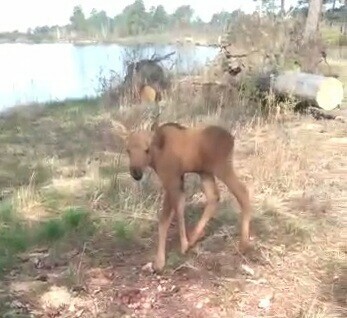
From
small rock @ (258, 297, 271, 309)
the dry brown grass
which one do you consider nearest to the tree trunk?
the dry brown grass

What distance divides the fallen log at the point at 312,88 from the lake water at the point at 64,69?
2302mm

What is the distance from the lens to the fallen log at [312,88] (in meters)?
→ 8.98

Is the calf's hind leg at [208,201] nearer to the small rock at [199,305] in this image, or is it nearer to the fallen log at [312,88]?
the small rock at [199,305]

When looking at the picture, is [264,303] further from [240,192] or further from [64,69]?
[64,69]

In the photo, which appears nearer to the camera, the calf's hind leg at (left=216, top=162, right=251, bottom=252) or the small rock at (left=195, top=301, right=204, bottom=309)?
the small rock at (left=195, top=301, right=204, bottom=309)

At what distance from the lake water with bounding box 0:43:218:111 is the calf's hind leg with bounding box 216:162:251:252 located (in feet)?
25.8

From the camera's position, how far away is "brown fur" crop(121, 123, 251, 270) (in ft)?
12.2

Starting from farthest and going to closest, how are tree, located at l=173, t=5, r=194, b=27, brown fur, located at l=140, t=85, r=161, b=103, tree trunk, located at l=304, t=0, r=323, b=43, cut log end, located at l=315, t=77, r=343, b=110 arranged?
tree, located at l=173, t=5, r=194, b=27 → tree trunk, located at l=304, t=0, r=323, b=43 → brown fur, located at l=140, t=85, r=161, b=103 → cut log end, located at l=315, t=77, r=343, b=110

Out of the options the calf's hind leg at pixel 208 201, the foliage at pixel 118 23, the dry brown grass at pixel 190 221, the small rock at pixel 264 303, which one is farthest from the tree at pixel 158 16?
the small rock at pixel 264 303

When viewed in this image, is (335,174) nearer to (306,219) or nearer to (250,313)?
(306,219)

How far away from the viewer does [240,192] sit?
3969mm

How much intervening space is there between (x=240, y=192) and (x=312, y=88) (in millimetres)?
5488

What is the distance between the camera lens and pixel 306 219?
477 centimetres

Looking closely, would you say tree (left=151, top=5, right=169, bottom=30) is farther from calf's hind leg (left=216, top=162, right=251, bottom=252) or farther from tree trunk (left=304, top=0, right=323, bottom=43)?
calf's hind leg (left=216, top=162, right=251, bottom=252)
